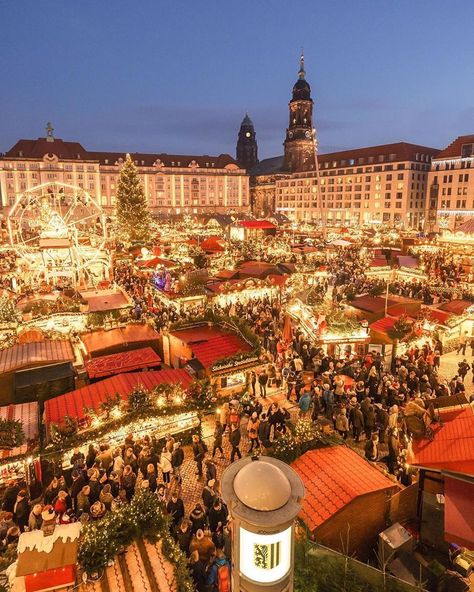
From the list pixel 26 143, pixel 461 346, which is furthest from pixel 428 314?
pixel 26 143

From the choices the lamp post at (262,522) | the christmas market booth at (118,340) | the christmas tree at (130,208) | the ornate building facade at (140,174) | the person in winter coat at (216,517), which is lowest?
the person in winter coat at (216,517)

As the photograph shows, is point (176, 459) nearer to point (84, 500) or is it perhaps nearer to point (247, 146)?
point (84, 500)

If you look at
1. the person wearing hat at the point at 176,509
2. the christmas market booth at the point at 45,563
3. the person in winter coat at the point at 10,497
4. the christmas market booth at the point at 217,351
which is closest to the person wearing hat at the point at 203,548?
the person wearing hat at the point at 176,509

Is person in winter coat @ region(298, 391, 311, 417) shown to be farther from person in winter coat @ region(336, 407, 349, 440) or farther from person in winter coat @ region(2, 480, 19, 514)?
person in winter coat @ region(2, 480, 19, 514)

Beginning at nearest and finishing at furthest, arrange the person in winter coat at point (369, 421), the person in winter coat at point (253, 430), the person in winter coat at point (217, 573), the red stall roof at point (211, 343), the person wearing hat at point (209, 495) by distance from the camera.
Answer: the person in winter coat at point (217, 573)
the person wearing hat at point (209, 495)
the person in winter coat at point (253, 430)
the person in winter coat at point (369, 421)
the red stall roof at point (211, 343)

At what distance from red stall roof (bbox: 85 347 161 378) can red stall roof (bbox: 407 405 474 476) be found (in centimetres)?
836

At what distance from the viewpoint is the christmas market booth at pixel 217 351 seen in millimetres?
12859

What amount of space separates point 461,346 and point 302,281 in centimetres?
952

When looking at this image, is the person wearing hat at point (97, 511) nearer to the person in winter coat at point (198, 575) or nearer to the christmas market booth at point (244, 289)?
the person in winter coat at point (198, 575)

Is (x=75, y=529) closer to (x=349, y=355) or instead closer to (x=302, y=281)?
(x=349, y=355)

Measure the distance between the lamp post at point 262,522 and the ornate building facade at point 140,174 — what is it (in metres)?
89.5

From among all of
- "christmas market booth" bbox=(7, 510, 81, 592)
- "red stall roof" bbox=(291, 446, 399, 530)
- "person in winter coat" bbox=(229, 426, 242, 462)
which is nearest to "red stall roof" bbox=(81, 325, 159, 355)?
"person in winter coat" bbox=(229, 426, 242, 462)

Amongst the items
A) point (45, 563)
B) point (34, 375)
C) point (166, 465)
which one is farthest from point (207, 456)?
point (45, 563)

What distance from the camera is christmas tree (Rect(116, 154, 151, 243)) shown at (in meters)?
48.2
